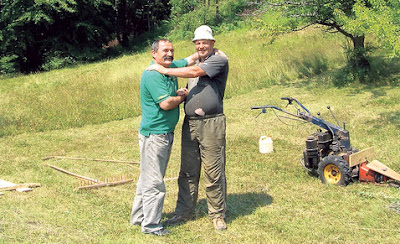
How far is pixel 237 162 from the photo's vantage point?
8.11m

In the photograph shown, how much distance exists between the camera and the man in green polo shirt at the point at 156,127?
5.00 m

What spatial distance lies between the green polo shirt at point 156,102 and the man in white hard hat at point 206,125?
0.39ft

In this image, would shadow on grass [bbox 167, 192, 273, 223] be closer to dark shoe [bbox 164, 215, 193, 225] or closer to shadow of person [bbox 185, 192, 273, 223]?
shadow of person [bbox 185, 192, 273, 223]

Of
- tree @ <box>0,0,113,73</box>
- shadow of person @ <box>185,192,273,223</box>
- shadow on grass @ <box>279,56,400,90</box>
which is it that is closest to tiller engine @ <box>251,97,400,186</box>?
shadow of person @ <box>185,192,273,223</box>

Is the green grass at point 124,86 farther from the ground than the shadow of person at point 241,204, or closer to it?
closer to it

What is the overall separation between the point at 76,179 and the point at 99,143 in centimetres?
252

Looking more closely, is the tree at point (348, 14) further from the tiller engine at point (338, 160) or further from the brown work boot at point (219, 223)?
the brown work boot at point (219, 223)

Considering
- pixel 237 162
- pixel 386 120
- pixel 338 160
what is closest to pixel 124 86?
pixel 237 162

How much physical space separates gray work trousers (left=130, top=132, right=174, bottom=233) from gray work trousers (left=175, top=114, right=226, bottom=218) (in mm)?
257

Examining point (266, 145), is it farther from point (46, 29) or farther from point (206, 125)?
point (46, 29)

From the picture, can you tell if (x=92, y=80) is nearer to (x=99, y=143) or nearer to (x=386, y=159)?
(x=99, y=143)

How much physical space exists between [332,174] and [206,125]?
2.34 m

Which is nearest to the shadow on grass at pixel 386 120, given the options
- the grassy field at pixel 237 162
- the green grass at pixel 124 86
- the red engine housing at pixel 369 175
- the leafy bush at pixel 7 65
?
the grassy field at pixel 237 162

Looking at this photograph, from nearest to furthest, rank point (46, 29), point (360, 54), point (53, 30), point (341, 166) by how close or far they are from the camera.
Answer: point (341, 166) < point (360, 54) < point (46, 29) < point (53, 30)
